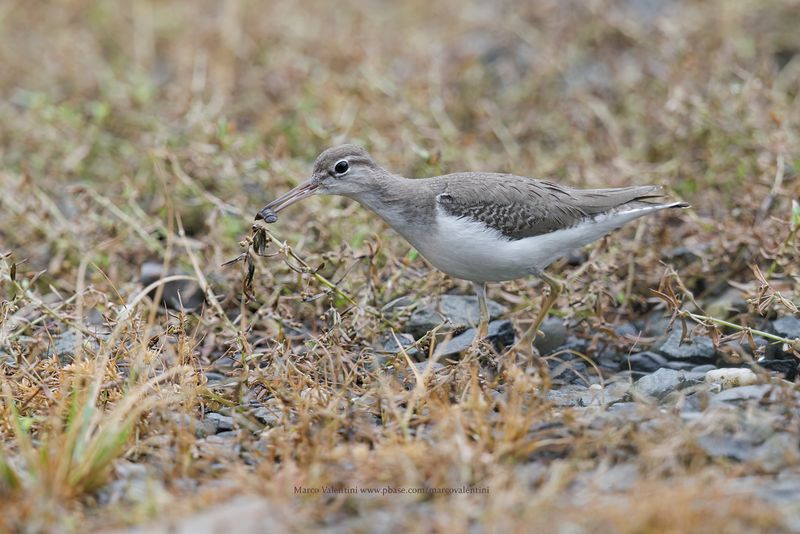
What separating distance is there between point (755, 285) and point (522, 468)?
2.56m

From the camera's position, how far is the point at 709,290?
6809 mm

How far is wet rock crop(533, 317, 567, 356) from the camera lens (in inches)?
250

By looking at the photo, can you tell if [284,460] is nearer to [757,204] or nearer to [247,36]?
[757,204]

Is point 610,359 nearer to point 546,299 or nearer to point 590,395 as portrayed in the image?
point 546,299

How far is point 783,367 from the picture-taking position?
574 centimetres

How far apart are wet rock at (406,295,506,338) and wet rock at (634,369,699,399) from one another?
1157 millimetres

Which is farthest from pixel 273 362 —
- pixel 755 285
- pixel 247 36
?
pixel 247 36

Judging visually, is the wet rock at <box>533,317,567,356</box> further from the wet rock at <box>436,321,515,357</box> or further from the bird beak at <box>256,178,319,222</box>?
the bird beak at <box>256,178,319,222</box>

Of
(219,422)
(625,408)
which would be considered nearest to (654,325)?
(625,408)

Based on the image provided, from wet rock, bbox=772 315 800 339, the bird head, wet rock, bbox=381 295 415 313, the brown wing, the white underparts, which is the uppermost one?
the bird head

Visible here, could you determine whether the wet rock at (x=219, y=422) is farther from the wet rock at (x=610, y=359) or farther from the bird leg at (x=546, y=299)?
the wet rock at (x=610, y=359)

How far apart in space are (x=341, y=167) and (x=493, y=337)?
4.64 ft

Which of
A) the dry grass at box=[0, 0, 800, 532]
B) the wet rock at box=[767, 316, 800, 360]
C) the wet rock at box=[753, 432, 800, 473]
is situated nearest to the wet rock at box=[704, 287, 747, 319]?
the dry grass at box=[0, 0, 800, 532]

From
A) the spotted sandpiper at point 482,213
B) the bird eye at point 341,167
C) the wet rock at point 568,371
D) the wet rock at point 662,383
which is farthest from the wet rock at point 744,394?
the bird eye at point 341,167
